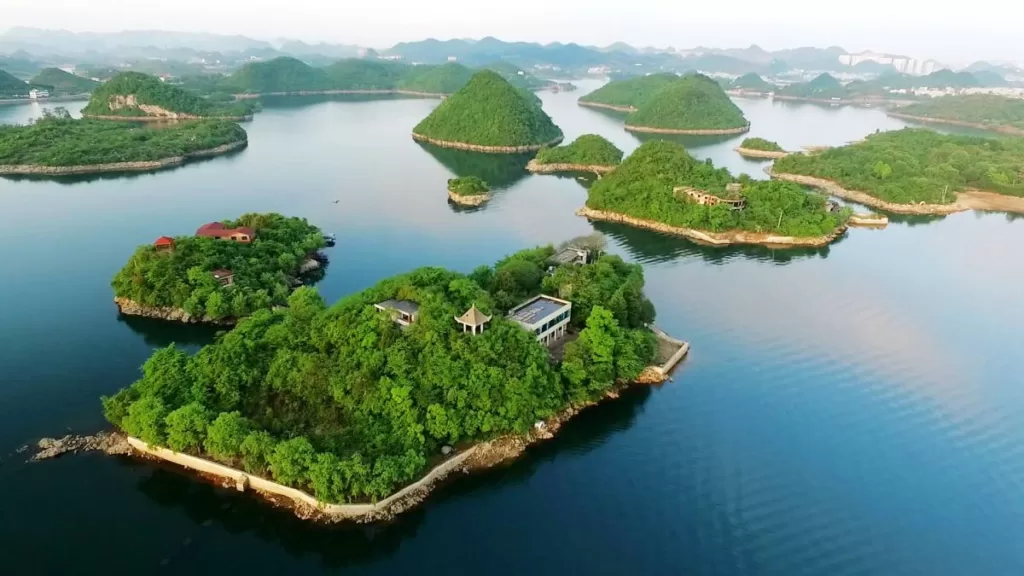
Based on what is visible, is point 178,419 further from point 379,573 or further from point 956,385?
point 956,385

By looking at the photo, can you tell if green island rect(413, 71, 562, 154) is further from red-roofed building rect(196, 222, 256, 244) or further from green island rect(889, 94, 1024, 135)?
green island rect(889, 94, 1024, 135)

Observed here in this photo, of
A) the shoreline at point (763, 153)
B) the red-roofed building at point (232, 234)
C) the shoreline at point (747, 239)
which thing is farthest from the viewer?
the shoreline at point (763, 153)

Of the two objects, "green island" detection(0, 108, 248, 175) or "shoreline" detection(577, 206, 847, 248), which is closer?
"shoreline" detection(577, 206, 847, 248)

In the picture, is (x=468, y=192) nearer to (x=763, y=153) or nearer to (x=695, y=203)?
(x=695, y=203)

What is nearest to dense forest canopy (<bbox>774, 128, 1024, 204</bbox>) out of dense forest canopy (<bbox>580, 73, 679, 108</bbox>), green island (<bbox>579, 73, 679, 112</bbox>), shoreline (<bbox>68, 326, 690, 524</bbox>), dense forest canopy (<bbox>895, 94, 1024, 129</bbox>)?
dense forest canopy (<bbox>895, 94, 1024, 129</bbox>)

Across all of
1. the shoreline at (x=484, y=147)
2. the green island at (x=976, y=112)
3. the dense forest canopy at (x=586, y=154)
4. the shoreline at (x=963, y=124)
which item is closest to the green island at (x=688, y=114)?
the shoreline at (x=484, y=147)

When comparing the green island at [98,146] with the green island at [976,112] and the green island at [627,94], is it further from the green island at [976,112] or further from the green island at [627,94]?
the green island at [976,112]

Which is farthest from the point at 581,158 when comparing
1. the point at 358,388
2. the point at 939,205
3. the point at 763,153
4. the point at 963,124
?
the point at 963,124
